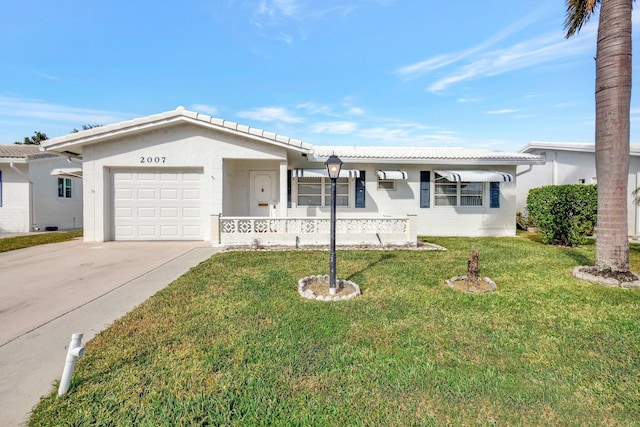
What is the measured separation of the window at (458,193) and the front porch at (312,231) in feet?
14.2

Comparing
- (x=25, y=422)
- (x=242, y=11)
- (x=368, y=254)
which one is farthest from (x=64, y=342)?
(x=242, y=11)

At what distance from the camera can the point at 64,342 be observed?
3.60 meters

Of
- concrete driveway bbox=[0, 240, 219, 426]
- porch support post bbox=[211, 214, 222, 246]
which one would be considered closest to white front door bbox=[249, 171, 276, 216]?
porch support post bbox=[211, 214, 222, 246]

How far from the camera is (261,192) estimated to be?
13.5 meters

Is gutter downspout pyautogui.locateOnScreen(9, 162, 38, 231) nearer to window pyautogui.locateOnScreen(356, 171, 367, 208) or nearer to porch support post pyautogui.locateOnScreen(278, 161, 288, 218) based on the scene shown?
porch support post pyautogui.locateOnScreen(278, 161, 288, 218)

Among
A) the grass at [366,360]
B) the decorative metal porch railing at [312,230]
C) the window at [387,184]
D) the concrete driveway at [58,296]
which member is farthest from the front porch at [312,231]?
the grass at [366,360]

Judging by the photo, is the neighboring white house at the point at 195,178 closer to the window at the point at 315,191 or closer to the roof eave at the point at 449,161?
the roof eave at the point at 449,161

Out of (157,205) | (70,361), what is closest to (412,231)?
(70,361)

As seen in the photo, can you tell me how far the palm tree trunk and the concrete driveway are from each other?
31.1ft

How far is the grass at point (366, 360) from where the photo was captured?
2434 mm

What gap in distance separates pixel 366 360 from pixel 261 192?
36.5 feet

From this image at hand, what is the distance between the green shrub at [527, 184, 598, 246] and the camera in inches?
411

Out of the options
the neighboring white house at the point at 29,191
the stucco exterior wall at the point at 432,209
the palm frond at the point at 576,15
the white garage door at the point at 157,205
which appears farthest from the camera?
the neighboring white house at the point at 29,191

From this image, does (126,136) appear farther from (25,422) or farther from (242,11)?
(25,422)
